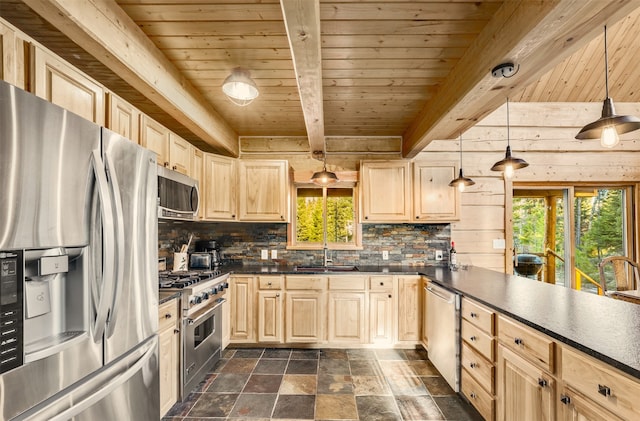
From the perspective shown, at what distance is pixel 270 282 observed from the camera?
326 cm

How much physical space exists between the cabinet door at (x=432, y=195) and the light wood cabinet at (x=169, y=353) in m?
2.60

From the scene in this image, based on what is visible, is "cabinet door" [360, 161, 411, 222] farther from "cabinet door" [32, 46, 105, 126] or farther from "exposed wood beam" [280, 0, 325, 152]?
"cabinet door" [32, 46, 105, 126]

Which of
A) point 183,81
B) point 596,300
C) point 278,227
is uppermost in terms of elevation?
point 183,81

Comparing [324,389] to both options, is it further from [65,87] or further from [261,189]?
[65,87]

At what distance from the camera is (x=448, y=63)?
216cm

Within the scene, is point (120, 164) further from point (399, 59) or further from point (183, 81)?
point (399, 59)

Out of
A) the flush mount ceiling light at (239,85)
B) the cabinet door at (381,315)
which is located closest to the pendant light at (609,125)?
the flush mount ceiling light at (239,85)

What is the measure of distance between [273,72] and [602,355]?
2.45m

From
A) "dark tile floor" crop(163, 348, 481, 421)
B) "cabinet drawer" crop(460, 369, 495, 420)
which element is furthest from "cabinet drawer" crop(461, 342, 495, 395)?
"dark tile floor" crop(163, 348, 481, 421)

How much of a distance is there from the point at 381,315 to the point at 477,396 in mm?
1278

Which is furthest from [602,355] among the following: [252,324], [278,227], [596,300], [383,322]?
[278,227]

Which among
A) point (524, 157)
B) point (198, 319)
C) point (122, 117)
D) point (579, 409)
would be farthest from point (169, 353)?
point (524, 157)

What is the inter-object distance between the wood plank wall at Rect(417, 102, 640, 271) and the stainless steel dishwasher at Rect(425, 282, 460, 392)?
4.03ft

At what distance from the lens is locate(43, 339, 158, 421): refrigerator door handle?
3.51 feet
